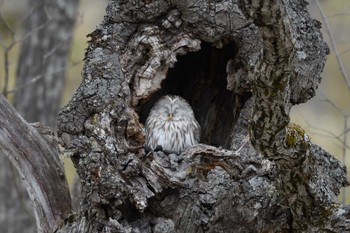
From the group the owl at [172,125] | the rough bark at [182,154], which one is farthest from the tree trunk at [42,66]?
the rough bark at [182,154]

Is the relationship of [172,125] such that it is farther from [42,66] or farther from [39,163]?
[42,66]

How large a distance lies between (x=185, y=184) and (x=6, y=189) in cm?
499

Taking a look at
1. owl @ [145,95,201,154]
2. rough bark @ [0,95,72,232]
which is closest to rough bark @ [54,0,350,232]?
rough bark @ [0,95,72,232]

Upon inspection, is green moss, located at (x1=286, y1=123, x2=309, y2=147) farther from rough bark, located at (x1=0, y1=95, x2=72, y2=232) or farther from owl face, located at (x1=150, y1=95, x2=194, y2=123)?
owl face, located at (x1=150, y1=95, x2=194, y2=123)

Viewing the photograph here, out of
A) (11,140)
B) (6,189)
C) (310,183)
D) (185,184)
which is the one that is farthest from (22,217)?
(310,183)

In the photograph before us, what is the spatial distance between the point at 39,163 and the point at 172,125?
5.90 ft

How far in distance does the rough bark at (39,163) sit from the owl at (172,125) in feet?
4.21

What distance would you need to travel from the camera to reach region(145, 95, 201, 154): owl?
25.1 ft

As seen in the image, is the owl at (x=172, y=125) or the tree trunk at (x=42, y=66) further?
the tree trunk at (x=42, y=66)

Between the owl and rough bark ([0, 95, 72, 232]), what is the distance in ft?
4.21

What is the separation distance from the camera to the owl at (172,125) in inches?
301

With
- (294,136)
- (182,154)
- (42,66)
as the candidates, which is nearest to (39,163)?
(182,154)

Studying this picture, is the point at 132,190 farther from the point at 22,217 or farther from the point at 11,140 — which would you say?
the point at 22,217

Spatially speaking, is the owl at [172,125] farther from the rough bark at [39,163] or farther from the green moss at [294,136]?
the green moss at [294,136]
